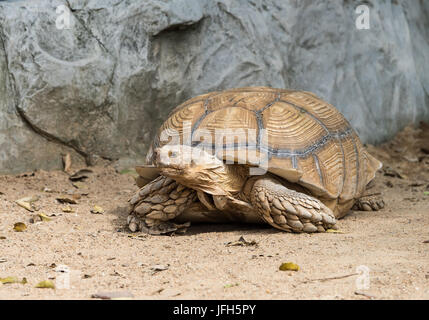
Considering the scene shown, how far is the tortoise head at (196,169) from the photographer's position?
11.9 ft

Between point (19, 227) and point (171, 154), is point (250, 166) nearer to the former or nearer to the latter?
point (171, 154)

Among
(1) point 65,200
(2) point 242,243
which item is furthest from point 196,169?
(1) point 65,200

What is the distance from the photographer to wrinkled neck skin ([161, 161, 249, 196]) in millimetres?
3688

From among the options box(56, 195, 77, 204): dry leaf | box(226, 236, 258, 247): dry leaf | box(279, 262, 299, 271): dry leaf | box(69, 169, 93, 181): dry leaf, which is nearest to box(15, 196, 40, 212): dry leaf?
box(56, 195, 77, 204): dry leaf

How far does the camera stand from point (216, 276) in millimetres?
2885

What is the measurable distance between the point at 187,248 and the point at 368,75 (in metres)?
4.72

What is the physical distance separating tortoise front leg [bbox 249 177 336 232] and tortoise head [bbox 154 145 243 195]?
0.20m

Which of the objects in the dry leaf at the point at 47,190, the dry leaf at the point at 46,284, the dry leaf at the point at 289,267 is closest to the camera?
the dry leaf at the point at 46,284

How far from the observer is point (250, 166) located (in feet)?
12.9

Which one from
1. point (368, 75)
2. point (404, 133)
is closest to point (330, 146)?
point (368, 75)

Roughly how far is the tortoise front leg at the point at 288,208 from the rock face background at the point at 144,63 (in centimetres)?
240

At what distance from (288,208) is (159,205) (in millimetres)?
894

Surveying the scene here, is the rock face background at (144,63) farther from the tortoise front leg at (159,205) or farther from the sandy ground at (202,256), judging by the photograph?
the tortoise front leg at (159,205)

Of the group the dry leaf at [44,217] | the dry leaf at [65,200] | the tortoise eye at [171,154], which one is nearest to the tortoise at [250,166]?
the tortoise eye at [171,154]
